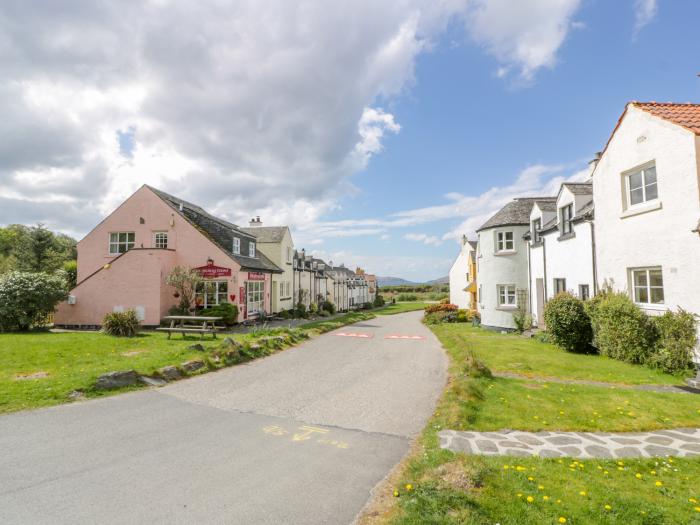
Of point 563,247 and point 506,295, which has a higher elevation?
point 563,247

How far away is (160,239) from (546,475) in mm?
26025

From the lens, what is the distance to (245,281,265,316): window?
25398mm

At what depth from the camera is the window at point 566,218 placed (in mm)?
17837

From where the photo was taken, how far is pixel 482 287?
2641 centimetres

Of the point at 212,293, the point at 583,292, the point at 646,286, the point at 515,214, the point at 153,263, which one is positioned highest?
the point at 515,214

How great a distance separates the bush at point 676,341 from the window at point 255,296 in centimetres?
2196

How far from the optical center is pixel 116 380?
352 inches

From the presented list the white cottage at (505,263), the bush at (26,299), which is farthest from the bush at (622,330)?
the bush at (26,299)

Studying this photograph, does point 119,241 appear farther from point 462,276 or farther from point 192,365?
point 462,276

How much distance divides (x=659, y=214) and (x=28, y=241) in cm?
4855

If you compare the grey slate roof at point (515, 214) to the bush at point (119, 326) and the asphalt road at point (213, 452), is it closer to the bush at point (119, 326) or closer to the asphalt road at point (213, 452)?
the asphalt road at point (213, 452)

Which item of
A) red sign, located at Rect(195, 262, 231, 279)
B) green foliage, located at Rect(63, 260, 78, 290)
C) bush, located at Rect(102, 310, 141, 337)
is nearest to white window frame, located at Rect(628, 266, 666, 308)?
red sign, located at Rect(195, 262, 231, 279)

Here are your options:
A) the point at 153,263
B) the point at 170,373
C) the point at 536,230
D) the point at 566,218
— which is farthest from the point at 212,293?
the point at 566,218

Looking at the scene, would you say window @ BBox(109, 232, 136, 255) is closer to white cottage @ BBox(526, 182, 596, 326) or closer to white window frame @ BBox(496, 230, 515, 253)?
white window frame @ BBox(496, 230, 515, 253)
